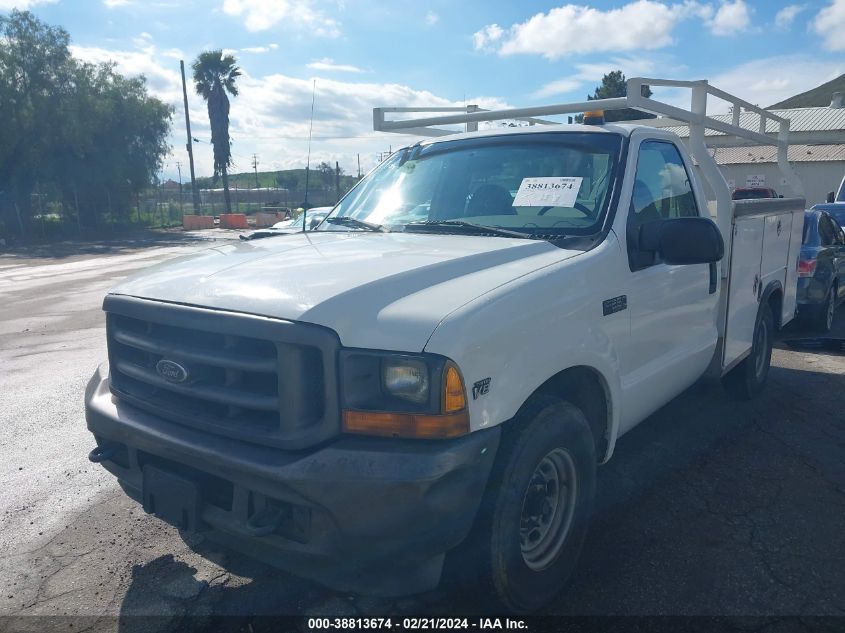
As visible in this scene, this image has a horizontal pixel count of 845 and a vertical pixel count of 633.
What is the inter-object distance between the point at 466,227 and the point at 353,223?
80 centimetres

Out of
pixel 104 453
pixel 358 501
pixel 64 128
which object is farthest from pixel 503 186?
pixel 64 128

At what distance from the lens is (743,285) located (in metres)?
4.95

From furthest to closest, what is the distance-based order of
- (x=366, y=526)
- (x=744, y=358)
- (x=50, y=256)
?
1. (x=50, y=256)
2. (x=744, y=358)
3. (x=366, y=526)

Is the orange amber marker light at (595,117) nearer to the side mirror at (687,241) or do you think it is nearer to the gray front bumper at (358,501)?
the side mirror at (687,241)

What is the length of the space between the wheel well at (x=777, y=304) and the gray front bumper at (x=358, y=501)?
455 cm

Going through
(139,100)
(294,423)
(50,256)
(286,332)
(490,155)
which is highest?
(139,100)

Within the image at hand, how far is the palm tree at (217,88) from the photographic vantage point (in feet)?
145

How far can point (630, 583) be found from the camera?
3143 mm

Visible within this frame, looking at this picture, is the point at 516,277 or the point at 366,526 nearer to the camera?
the point at 366,526

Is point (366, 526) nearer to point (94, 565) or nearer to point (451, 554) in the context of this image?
point (451, 554)

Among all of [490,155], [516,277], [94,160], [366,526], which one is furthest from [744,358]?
[94,160]

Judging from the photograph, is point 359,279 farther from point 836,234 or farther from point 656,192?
point 836,234

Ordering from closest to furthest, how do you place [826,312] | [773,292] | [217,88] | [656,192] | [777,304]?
1. [656,192]
2. [773,292]
3. [777,304]
4. [826,312]
5. [217,88]

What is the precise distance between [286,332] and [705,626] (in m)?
2.07
